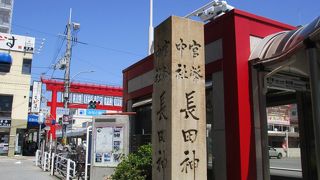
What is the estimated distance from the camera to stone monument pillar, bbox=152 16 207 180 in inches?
276

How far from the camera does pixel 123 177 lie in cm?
982

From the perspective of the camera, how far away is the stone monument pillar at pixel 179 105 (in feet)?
23.0

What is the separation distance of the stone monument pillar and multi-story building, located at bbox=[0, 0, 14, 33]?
6374 centimetres

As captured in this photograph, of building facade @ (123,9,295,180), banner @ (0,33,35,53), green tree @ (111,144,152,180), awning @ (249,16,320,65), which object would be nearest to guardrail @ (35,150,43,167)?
green tree @ (111,144,152,180)

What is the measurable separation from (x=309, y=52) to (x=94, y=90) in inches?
2013

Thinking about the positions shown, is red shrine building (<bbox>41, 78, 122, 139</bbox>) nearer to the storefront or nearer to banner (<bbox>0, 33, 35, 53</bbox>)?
the storefront

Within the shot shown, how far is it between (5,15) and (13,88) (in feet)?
90.9

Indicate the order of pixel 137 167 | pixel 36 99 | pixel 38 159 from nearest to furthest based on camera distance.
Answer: pixel 137 167
pixel 38 159
pixel 36 99

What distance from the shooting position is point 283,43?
8953 millimetres

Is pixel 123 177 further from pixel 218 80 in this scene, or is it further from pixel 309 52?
pixel 309 52

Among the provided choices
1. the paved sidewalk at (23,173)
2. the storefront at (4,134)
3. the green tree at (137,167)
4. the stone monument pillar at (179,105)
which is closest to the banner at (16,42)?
the storefront at (4,134)

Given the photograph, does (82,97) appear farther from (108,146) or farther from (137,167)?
(137,167)

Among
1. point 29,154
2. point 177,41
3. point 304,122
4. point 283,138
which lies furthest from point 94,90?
point 177,41

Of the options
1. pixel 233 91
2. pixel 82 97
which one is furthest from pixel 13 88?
pixel 233 91
